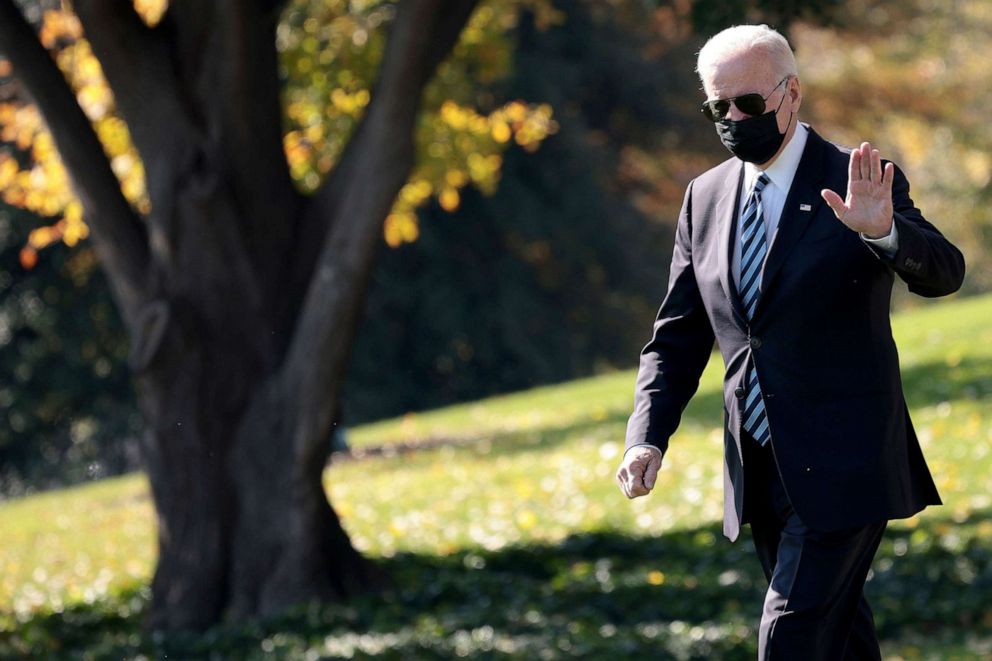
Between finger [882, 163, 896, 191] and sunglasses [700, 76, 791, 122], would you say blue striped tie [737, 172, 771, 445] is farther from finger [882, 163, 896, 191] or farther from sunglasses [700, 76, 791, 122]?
finger [882, 163, 896, 191]

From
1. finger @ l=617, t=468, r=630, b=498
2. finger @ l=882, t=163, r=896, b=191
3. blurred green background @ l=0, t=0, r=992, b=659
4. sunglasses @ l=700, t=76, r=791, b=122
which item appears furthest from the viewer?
blurred green background @ l=0, t=0, r=992, b=659

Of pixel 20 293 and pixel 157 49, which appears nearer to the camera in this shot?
pixel 157 49

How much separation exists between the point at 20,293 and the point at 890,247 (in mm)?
24112

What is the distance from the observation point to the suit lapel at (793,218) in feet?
14.2

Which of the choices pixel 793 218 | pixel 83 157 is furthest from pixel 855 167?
pixel 83 157

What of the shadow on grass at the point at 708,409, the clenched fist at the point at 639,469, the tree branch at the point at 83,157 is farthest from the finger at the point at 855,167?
the shadow on grass at the point at 708,409

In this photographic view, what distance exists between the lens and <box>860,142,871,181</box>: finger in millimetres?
3936

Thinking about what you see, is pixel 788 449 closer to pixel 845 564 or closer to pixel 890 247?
pixel 845 564

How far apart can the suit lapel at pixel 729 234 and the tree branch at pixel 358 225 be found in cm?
464

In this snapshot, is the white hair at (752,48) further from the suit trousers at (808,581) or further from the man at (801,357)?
the suit trousers at (808,581)

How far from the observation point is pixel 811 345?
170 inches

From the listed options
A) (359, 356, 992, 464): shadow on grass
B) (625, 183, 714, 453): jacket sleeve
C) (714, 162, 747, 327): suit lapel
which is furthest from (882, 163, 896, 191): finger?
(359, 356, 992, 464): shadow on grass

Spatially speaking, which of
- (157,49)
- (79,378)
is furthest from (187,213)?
(79,378)

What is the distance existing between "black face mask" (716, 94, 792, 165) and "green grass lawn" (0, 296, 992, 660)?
3711mm
